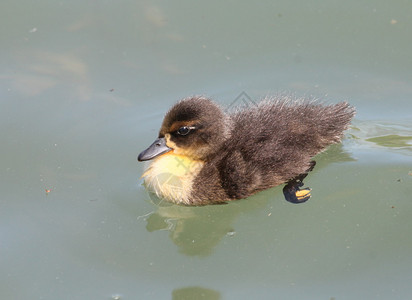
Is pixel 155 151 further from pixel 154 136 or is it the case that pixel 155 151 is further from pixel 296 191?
pixel 296 191

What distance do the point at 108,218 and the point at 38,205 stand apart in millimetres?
485

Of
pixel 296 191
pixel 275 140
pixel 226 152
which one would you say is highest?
pixel 275 140

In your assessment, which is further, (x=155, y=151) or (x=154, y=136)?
(x=154, y=136)

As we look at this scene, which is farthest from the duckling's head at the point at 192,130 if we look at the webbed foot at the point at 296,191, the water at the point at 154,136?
the webbed foot at the point at 296,191

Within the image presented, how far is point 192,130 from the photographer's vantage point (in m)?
4.43

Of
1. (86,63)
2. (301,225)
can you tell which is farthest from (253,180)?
(86,63)

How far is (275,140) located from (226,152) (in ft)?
1.05

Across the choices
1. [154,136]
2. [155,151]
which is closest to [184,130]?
[155,151]

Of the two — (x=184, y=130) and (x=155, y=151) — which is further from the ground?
(x=184, y=130)

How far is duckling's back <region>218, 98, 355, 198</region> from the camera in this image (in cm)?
436

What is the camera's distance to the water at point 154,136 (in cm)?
394

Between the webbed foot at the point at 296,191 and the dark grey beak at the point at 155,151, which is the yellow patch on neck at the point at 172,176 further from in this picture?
the webbed foot at the point at 296,191

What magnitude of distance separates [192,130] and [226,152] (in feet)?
0.83

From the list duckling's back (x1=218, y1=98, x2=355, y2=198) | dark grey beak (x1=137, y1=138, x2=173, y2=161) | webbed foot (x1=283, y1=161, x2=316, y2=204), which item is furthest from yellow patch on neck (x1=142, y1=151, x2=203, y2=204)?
webbed foot (x1=283, y1=161, x2=316, y2=204)
